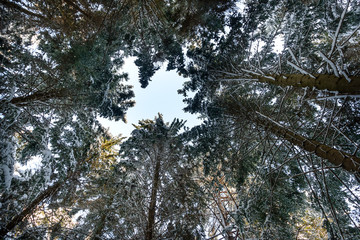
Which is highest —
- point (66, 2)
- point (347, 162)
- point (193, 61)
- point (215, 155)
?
point (66, 2)

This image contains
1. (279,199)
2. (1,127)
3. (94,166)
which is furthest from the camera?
(94,166)

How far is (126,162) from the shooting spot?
6.41 m

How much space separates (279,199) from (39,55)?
9830 millimetres

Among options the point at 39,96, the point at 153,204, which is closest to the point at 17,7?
the point at 39,96

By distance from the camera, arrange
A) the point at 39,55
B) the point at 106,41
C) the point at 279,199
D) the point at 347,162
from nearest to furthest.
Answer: the point at 347,162 → the point at 279,199 → the point at 106,41 → the point at 39,55

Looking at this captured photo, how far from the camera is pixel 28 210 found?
473 centimetres

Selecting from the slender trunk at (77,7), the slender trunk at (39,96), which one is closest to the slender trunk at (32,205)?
the slender trunk at (39,96)

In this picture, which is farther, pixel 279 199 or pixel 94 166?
pixel 94 166

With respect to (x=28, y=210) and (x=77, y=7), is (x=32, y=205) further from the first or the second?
(x=77, y=7)

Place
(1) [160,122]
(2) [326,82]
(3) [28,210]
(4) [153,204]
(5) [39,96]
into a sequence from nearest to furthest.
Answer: (2) [326,82] < (3) [28,210] < (4) [153,204] < (5) [39,96] < (1) [160,122]

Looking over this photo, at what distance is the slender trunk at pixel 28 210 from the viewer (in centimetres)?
429

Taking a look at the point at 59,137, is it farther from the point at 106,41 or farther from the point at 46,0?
the point at 46,0

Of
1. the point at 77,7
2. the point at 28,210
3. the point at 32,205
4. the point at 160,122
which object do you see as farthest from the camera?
the point at 160,122

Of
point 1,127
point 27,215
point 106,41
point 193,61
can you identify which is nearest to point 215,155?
point 193,61
